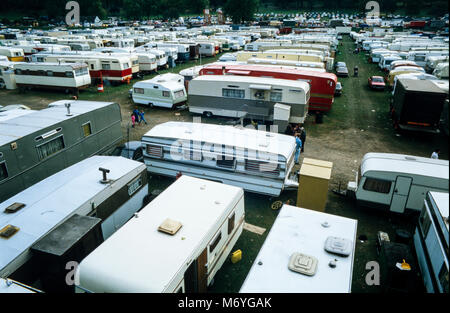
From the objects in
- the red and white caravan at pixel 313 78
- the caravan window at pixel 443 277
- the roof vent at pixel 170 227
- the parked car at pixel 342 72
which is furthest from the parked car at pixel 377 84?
the roof vent at pixel 170 227

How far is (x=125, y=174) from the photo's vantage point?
1029cm

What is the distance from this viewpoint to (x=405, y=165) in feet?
36.0

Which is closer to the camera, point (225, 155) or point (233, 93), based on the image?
point (225, 155)

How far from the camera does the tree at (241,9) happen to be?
8850cm

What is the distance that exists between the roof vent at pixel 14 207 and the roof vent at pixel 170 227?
4.19 metres

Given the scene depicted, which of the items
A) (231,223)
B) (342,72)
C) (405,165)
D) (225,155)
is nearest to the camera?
(231,223)

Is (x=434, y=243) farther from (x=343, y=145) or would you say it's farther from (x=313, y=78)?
(x=313, y=78)

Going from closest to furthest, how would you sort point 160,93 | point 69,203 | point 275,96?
point 69,203
point 275,96
point 160,93

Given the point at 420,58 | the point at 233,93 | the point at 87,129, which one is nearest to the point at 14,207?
the point at 87,129

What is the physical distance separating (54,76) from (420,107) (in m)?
29.3

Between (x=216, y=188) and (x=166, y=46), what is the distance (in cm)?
3797

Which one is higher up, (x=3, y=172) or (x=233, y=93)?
(x=233, y=93)

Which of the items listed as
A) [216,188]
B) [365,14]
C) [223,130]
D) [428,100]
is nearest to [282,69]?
[428,100]
